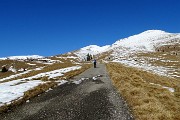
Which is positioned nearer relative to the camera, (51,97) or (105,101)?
(105,101)

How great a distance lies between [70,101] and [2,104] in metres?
4.53

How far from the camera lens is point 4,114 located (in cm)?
1568

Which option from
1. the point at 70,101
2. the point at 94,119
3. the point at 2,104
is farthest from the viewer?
the point at 70,101

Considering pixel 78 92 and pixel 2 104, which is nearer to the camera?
pixel 2 104

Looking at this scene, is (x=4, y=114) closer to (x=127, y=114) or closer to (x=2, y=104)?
(x=2, y=104)

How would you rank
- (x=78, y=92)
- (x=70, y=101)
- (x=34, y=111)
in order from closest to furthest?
(x=34, y=111), (x=70, y=101), (x=78, y=92)

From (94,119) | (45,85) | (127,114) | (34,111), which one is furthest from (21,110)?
(45,85)

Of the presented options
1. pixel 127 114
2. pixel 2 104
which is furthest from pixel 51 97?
pixel 127 114

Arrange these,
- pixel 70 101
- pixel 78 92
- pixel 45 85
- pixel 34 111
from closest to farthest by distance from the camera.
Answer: pixel 34 111
pixel 70 101
pixel 78 92
pixel 45 85

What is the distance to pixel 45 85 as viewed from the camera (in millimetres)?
26125

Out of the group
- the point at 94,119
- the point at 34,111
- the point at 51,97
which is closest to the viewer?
the point at 94,119

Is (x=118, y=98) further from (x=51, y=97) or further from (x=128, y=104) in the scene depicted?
(x=51, y=97)

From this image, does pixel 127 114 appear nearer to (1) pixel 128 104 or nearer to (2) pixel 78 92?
(1) pixel 128 104

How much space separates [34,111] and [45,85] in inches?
398
